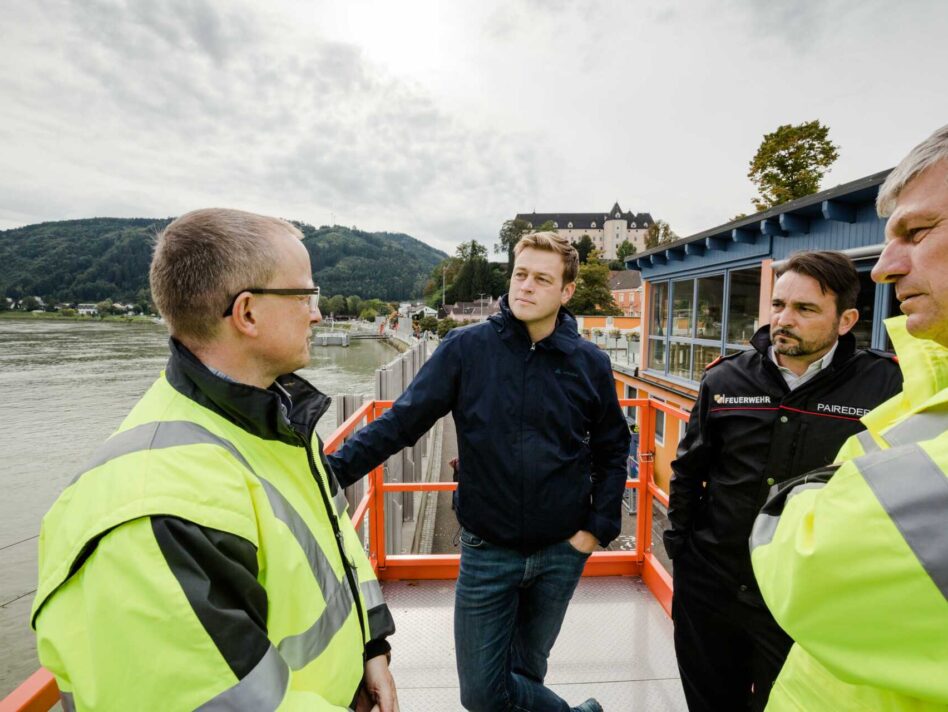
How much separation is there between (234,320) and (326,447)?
104cm

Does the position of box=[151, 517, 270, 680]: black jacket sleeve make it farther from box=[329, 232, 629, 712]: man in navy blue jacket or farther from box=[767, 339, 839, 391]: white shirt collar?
box=[767, 339, 839, 391]: white shirt collar

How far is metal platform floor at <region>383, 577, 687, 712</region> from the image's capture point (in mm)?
2293

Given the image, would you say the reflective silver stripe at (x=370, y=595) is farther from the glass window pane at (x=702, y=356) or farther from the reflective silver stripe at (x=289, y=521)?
the glass window pane at (x=702, y=356)

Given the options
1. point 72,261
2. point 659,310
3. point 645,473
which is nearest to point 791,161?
point 659,310

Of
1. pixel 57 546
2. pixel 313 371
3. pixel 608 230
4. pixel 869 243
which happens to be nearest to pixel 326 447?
pixel 57 546

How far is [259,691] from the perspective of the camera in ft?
2.36

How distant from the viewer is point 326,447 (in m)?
1.94

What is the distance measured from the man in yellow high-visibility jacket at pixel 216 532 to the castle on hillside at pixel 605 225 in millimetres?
89344

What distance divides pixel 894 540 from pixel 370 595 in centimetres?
117

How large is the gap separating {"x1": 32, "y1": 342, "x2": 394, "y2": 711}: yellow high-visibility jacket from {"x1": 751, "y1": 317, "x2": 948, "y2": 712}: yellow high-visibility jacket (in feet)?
2.56

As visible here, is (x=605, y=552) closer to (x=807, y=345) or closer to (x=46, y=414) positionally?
(x=807, y=345)

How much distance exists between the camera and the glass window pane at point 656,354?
12016 millimetres

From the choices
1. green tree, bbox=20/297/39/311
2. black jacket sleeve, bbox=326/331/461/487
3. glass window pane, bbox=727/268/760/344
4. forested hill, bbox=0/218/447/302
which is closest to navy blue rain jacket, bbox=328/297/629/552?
black jacket sleeve, bbox=326/331/461/487

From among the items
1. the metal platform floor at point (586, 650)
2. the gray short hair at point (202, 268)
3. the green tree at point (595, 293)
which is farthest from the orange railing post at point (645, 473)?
the green tree at point (595, 293)
